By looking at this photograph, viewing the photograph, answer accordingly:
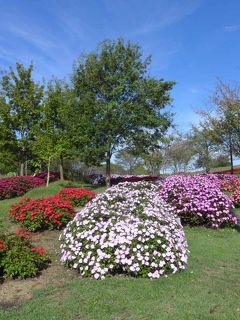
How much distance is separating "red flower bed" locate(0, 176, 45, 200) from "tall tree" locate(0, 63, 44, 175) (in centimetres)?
533

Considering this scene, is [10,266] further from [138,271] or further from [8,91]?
[8,91]

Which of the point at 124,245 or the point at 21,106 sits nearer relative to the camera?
the point at 124,245

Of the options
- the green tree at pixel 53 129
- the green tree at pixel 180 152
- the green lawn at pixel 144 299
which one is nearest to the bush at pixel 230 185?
the green tree at pixel 53 129

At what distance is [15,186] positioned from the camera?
54.6 ft

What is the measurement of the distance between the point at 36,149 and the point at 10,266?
15639mm

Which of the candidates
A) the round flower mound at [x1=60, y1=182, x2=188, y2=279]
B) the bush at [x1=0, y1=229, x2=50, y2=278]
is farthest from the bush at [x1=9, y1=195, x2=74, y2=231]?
the bush at [x1=0, y1=229, x2=50, y2=278]

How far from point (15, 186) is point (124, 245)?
41.3 ft

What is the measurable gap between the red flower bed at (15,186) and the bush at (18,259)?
11202 mm

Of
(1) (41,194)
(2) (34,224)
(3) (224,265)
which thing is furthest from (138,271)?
(1) (41,194)

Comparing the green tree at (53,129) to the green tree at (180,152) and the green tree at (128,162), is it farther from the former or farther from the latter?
the green tree at (128,162)

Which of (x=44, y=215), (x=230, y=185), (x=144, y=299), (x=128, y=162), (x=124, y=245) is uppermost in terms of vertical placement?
(x=128, y=162)

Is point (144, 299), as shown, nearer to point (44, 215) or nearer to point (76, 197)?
point (44, 215)

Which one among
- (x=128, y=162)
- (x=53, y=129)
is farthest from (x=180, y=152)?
(x=53, y=129)

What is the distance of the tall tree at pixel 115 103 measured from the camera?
17.4 meters
